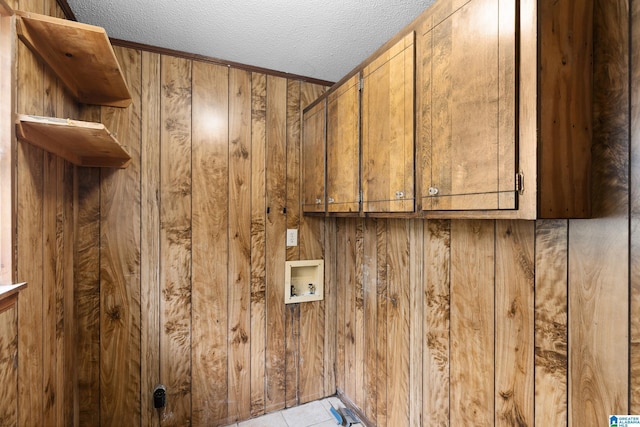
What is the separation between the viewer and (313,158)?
6.68 feet

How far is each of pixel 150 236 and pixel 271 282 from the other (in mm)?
824

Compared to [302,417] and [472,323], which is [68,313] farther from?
[472,323]

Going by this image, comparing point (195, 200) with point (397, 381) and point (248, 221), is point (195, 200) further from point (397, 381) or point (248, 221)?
point (397, 381)

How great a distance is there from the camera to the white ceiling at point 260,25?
144 centimetres

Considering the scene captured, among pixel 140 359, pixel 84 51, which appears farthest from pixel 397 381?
pixel 84 51

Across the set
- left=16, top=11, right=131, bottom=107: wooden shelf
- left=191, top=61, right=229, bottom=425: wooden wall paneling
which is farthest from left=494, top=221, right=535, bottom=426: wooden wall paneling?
left=16, top=11, right=131, bottom=107: wooden shelf

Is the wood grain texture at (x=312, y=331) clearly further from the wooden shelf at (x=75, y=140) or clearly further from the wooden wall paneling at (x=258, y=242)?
the wooden shelf at (x=75, y=140)

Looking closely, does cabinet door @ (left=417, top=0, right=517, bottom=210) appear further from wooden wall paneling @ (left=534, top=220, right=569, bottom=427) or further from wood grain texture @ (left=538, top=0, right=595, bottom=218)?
wooden wall paneling @ (left=534, top=220, right=569, bottom=427)

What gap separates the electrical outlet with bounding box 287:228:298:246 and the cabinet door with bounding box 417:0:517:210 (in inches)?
47.9

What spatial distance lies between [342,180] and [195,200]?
96cm

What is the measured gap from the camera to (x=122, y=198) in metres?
1.79

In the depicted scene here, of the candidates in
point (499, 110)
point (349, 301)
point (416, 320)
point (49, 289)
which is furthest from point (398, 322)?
point (49, 289)

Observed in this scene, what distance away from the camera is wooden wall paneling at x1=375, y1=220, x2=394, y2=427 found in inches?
70.4

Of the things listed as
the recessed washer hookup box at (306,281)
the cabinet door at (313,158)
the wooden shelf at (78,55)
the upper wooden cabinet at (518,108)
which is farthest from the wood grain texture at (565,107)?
the recessed washer hookup box at (306,281)
